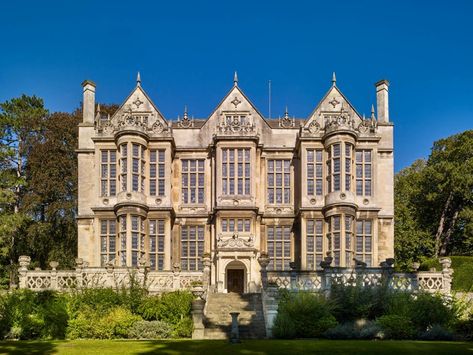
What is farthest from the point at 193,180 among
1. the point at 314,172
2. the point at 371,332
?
the point at 371,332

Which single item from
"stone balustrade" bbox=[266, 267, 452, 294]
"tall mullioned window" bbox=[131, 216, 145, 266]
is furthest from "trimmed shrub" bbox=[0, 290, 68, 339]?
"tall mullioned window" bbox=[131, 216, 145, 266]

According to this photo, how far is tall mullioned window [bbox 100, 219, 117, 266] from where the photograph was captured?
125 feet

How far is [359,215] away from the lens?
3844 centimetres

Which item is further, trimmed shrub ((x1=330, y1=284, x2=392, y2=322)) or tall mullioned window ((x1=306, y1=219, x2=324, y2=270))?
tall mullioned window ((x1=306, y1=219, x2=324, y2=270))

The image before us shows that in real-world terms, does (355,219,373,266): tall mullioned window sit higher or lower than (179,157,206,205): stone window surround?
lower

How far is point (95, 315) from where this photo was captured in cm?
2806

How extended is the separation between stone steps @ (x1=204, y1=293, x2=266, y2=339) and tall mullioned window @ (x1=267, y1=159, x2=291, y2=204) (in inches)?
341

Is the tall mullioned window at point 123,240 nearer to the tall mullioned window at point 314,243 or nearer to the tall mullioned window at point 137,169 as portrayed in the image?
the tall mullioned window at point 137,169

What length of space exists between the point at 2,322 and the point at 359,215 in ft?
65.2

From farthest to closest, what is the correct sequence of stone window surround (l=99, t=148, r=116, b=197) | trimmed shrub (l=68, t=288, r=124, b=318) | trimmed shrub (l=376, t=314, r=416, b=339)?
stone window surround (l=99, t=148, r=116, b=197), trimmed shrub (l=68, t=288, r=124, b=318), trimmed shrub (l=376, t=314, r=416, b=339)

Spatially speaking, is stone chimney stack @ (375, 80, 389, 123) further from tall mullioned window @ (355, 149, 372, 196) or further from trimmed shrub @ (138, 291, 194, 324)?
trimmed shrub @ (138, 291, 194, 324)

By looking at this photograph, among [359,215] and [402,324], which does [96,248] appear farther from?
[402,324]

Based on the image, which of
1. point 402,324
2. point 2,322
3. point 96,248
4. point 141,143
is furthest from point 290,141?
point 2,322

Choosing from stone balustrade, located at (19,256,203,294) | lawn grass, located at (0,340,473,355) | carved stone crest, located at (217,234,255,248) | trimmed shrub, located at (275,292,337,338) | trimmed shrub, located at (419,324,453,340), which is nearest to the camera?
lawn grass, located at (0,340,473,355)
